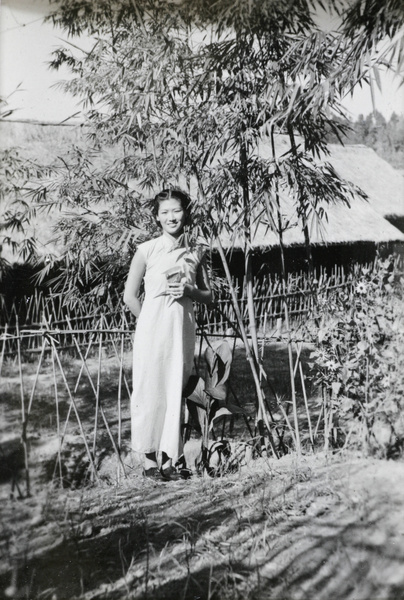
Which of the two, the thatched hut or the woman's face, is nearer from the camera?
the woman's face

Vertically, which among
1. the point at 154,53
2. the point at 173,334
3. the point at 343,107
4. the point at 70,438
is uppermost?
the point at 154,53

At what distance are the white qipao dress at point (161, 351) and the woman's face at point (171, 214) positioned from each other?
7cm

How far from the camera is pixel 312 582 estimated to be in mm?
2037

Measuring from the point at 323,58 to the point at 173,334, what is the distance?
1.78 meters

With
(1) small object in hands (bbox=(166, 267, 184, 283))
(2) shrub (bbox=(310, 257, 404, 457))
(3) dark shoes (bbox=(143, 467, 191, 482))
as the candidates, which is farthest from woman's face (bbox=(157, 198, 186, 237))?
(3) dark shoes (bbox=(143, 467, 191, 482))

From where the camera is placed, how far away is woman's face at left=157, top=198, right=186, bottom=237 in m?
3.02

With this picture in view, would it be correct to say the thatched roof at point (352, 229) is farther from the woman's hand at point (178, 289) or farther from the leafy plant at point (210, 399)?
the woman's hand at point (178, 289)

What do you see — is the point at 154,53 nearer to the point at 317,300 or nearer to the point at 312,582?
the point at 317,300

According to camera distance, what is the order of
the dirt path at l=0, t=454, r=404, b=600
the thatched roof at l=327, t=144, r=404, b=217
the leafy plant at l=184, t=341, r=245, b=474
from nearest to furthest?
the dirt path at l=0, t=454, r=404, b=600 < the leafy plant at l=184, t=341, r=245, b=474 < the thatched roof at l=327, t=144, r=404, b=217

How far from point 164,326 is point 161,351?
0.14 meters

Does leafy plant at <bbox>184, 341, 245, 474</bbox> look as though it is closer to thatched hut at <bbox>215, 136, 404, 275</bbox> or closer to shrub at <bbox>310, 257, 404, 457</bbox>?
shrub at <bbox>310, 257, 404, 457</bbox>

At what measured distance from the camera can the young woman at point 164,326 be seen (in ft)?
9.96

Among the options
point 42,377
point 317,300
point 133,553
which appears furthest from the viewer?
point 42,377

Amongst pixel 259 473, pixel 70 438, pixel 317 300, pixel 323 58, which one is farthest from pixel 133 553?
pixel 323 58
